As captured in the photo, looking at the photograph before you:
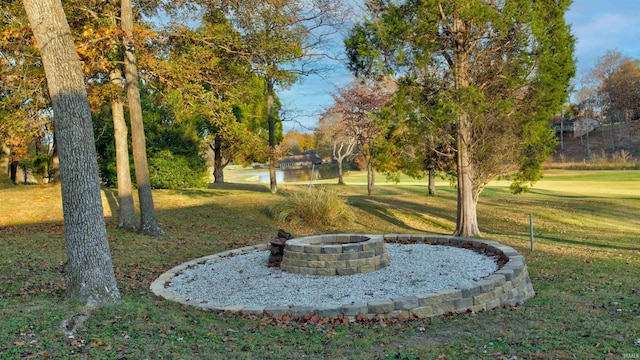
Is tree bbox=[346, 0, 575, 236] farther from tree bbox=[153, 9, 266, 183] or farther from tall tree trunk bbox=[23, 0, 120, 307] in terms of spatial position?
tall tree trunk bbox=[23, 0, 120, 307]

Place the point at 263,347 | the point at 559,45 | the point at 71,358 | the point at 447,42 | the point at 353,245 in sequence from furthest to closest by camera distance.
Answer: the point at 447,42, the point at 559,45, the point at 353,245, the point at 263,347, the point at 71,358

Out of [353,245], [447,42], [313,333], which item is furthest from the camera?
[447,42]

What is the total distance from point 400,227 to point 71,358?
38.0 feet

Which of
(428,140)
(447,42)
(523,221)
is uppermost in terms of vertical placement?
(447,42)

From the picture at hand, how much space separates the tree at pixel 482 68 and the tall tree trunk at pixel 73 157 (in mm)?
6940

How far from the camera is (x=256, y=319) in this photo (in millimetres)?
4953

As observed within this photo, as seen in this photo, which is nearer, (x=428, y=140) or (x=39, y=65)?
(x=39, y=65)

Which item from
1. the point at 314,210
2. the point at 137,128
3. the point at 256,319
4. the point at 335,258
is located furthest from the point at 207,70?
the point at 256,319

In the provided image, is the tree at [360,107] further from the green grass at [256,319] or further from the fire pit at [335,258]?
the fire pit at [335,258]

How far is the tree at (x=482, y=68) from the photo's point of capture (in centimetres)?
1003

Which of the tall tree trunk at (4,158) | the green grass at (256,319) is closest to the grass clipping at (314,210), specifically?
the green grass at (256,319)

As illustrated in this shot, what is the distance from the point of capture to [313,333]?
14.7ft

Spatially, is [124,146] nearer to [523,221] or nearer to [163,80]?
[163,80]

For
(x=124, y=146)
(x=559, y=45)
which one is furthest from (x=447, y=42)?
(x=124, y=146)
